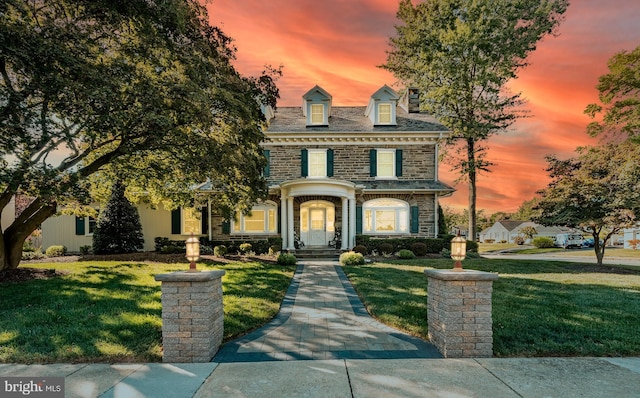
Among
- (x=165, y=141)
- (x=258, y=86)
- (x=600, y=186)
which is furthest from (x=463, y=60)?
(x=165, y=141)

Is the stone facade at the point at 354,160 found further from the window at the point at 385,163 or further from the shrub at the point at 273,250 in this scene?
the shrub at the point at 273,250

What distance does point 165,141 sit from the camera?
9.65 m

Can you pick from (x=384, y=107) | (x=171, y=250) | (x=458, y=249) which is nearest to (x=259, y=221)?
(x=171, y=250)

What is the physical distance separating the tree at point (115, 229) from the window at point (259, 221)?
5195 millimetres

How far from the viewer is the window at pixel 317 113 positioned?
773 inches

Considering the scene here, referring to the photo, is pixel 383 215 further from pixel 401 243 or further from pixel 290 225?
pixel 290 225

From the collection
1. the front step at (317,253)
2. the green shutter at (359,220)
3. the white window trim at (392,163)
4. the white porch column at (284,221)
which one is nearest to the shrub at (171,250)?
the white porch column at (284,221)

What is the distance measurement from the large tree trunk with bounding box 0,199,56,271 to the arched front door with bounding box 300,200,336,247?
1104 cm

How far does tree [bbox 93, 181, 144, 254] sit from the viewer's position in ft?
53.2

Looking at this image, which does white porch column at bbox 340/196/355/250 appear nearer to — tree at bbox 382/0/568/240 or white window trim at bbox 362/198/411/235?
white window trim at bbox 362/198/411/235

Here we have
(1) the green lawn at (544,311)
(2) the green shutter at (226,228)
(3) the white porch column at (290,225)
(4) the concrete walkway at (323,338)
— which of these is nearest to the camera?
(4) the concrete walkway at (323,338)

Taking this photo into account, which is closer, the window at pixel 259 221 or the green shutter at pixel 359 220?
the green shutter at pixel 359 220

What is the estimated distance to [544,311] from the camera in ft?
21.2

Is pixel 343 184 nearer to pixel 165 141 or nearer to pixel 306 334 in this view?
pixel 165 141
